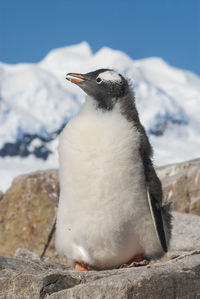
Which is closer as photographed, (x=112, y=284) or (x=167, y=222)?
(x=112, y=284)

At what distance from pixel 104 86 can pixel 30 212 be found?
5910mm

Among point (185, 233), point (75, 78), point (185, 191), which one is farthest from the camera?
point (185, 191)

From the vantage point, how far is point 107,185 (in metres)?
4.94

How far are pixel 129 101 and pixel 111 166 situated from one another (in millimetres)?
756

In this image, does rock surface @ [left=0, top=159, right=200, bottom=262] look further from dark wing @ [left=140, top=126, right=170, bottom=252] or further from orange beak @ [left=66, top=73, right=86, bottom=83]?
orange beak @ [left=66, top=73, right=86, bottom=83]

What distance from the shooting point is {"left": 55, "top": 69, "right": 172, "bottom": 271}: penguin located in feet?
16.2

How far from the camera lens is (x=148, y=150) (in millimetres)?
5316

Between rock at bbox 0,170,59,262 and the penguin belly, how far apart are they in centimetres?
525

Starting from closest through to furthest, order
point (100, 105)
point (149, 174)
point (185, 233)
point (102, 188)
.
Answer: point (102, 188)
point (100, 105)
point (149, 174)
point (185, 233)

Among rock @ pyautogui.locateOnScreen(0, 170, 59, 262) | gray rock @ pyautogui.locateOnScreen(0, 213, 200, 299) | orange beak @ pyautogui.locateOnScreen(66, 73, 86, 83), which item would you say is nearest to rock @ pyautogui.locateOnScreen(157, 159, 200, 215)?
rock @ pyautogui.locateOnScreen(0, 170, 59, 262)

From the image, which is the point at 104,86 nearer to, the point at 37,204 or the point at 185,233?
the point at 185,233

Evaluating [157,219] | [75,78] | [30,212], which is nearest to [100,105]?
[75,78]

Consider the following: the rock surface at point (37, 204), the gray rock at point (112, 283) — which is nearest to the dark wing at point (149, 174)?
the gray rock at point (112, 283)

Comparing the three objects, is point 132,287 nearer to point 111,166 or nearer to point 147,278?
point 147,278
